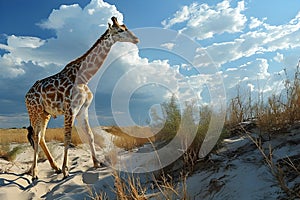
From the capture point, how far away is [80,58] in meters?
6.71

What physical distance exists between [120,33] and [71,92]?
5.23ft

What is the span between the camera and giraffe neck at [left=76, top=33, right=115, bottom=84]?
648 centimetres

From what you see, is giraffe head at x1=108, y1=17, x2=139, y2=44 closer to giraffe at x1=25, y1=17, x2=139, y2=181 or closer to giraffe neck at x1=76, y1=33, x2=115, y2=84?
giraffe at x1=25, y1=17, x2=139, y2=181

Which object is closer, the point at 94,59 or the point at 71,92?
the point at 71,92

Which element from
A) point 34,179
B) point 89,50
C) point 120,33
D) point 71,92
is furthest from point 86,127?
point 120,33

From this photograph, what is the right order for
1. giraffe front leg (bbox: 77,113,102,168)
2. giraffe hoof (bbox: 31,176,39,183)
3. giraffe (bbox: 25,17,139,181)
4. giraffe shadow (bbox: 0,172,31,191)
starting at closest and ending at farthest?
giraffe shadow (bbox: 0,172,31,191) → giraffe hoof (bbox: 31,176,39,183) → giraffe (bbox: 25,17,139,181) → giraffe front leg (bbox: 77,113,102,168)

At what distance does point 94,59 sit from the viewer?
657 cm

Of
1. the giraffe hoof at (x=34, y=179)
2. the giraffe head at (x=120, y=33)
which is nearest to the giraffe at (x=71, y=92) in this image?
the giraffe head at (x=120, y=33)

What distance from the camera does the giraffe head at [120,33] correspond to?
6.24m

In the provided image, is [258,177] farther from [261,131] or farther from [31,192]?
[31,192]

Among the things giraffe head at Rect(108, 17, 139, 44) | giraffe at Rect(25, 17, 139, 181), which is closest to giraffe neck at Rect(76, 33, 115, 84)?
giraffe at Rect(25, 17, 139, 181)

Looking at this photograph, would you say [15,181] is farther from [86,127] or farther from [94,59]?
[94,59]

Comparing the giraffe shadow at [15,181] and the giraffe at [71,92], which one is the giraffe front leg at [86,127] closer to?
the giraffe at [71,92]

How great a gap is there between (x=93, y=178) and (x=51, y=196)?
87cm
